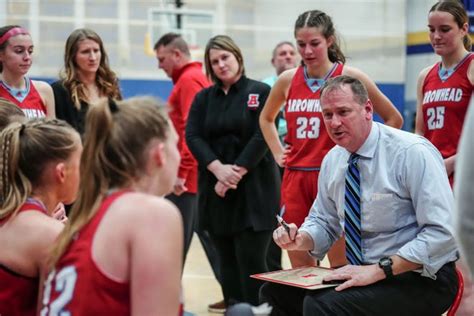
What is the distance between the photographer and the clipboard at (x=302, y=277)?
2.91 m

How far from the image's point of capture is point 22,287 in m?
2.33

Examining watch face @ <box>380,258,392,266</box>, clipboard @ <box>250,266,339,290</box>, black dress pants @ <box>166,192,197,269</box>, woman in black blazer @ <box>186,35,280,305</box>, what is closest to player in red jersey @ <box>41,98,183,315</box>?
clipboard @ <box>250,266,339,290</box>

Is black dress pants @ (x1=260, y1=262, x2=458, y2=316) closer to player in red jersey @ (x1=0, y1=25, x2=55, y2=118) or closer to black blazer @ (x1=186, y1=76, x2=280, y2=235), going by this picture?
black blazer @ (x1=186, y1=76, x2=280, y2=235)

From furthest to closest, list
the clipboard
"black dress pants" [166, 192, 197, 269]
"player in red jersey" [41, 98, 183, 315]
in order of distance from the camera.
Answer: "black dress pants" [166, 192, 197, 269]
the clipboard
"player in red jersey" [41, 98, 183, 315]

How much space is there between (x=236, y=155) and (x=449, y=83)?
1.31 meters

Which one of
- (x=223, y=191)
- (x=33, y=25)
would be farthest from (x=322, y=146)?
(x=33, y=25)

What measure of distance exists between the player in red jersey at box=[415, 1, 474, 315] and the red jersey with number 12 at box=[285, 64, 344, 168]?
53 cm

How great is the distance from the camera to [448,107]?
14.1 feet

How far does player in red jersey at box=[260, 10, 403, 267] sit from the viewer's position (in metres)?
4.25

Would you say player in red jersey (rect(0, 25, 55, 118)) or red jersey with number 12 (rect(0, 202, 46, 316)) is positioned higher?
player in red jersey (rect(0, 25, 55, 118))

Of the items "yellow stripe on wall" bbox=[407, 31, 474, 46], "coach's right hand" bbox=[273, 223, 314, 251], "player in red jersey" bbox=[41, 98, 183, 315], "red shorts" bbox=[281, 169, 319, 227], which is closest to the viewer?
"player in red jersey" bbox=[41, 98, 183, 315]

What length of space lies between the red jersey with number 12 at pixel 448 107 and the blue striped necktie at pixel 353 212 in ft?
4.12

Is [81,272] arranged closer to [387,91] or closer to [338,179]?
[338,179]

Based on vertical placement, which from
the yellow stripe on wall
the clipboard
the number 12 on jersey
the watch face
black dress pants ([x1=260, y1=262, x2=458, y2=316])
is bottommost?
black dress pants ([x1=260, y1=262, x2=458, y2=316])
